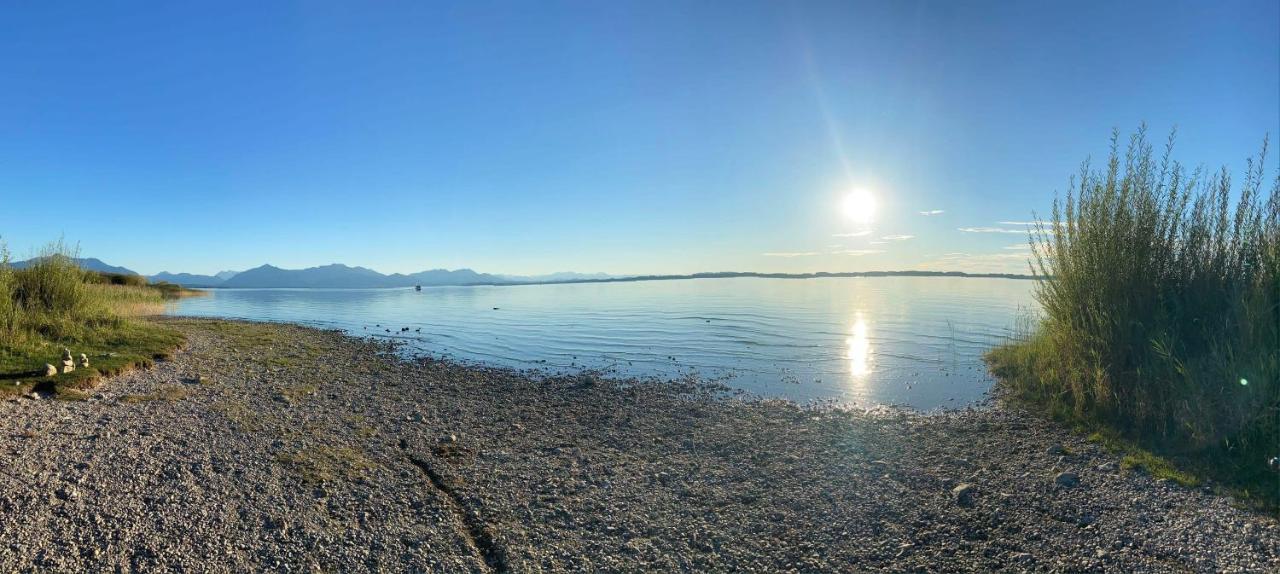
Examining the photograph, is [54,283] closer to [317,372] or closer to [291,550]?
[317,372]

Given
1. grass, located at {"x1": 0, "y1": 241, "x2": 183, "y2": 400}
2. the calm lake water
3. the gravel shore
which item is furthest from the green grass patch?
the calm lake water

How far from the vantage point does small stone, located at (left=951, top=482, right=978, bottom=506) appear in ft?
23.9

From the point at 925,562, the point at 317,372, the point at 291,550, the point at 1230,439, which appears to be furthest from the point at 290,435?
the point at 1230,439

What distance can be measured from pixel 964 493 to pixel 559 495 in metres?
5.39

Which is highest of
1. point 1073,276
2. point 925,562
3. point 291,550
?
point 1073,276

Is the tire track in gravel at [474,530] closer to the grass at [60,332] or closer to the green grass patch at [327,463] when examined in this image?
the green grass patch at [327,463]

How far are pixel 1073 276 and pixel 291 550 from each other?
14487mm

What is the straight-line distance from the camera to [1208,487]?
7148mm

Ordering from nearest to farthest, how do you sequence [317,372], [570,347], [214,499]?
[214,499], [317,372], [570,347]

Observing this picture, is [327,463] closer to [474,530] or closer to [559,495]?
[474,530]

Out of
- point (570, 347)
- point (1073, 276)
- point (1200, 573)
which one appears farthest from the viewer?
point (570, 347)

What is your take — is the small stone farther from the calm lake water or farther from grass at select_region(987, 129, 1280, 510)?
the calm lake water

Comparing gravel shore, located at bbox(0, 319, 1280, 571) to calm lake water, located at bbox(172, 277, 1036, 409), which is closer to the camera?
gravel shore, located at bbox(0, 319, 1280, 571)

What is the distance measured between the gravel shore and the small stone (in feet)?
0.11
